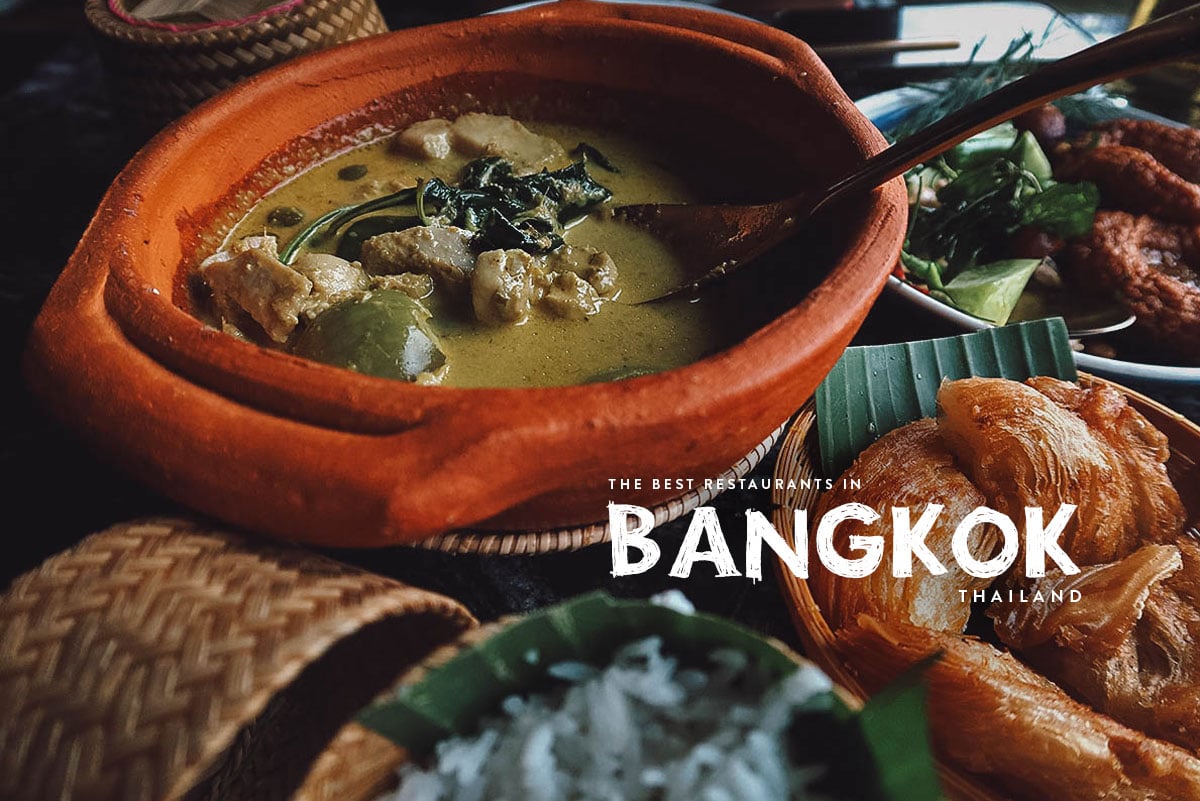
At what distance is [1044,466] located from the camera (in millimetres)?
1271

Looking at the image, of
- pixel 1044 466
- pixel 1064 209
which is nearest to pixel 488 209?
pixel 1044 466

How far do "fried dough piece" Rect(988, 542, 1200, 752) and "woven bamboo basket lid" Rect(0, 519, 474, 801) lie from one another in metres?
0.81

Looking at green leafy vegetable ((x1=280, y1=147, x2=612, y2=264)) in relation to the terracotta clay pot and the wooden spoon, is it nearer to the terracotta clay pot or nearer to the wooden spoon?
the wooden spoon

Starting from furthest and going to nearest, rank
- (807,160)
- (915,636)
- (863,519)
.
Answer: (807,160) → (863,519) → (915,636)

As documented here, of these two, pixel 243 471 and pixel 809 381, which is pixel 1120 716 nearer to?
pixel 809 381

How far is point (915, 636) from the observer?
3.67 ft

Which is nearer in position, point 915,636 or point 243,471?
point 243,471

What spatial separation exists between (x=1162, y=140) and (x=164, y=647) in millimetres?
2433

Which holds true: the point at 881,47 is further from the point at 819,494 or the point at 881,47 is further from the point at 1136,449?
the point at 819,494

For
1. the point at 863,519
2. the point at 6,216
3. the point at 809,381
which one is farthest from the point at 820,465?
the point at 6,216

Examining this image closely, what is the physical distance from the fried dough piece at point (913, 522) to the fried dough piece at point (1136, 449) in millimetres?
243

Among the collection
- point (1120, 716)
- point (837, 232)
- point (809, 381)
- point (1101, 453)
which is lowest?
point (1120, 716)

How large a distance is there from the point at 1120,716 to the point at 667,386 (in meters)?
0.78

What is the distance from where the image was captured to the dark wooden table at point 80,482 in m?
1.37
